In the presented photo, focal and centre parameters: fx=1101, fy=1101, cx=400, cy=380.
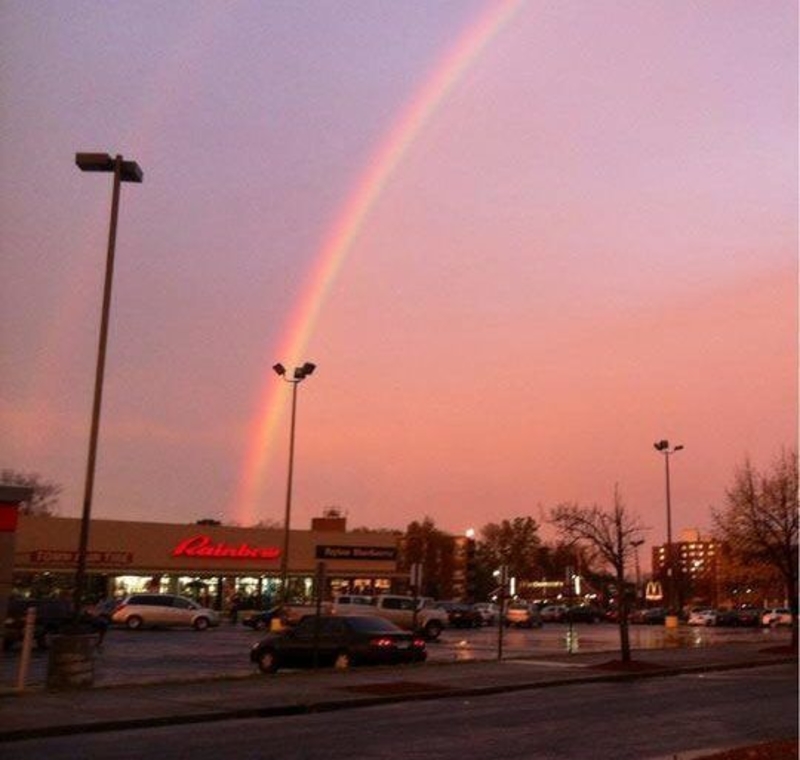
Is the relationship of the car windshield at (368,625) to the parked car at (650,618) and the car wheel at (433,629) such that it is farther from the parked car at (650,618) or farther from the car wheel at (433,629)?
the parked car at (650,618)

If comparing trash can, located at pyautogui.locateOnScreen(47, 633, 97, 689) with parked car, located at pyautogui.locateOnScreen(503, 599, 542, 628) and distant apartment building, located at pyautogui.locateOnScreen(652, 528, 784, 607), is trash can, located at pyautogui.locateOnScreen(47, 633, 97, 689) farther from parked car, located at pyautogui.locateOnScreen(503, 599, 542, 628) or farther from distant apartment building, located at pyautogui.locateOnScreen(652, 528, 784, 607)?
parked car, located at pyautogui.locateOnScreen(503, 599, 542, 628)

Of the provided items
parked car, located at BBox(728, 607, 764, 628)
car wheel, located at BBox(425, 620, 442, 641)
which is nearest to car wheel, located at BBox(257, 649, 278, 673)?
car wheel, located at BBox(425, 620, 442, 641)

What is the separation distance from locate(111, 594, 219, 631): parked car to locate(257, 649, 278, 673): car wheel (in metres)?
25.4

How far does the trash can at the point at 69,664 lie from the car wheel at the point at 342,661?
683 centimetres

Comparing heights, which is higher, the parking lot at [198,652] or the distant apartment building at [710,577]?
the distant apartment building at [710,577]

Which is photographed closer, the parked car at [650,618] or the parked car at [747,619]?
the parked car at [747,619]

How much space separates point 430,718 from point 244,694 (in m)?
4.28

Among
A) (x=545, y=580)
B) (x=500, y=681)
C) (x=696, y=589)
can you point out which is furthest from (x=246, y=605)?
(x=696, y=589)

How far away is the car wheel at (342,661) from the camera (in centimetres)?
2588

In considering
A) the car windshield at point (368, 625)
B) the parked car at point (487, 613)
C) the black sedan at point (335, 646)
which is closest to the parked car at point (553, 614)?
the parked car at point (487, 613)

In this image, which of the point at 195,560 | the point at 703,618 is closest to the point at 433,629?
the point at 195,560

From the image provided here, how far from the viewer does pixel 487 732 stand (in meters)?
15.0

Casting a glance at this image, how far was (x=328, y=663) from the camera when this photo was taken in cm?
2609

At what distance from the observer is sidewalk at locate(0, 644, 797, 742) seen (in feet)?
53.0
